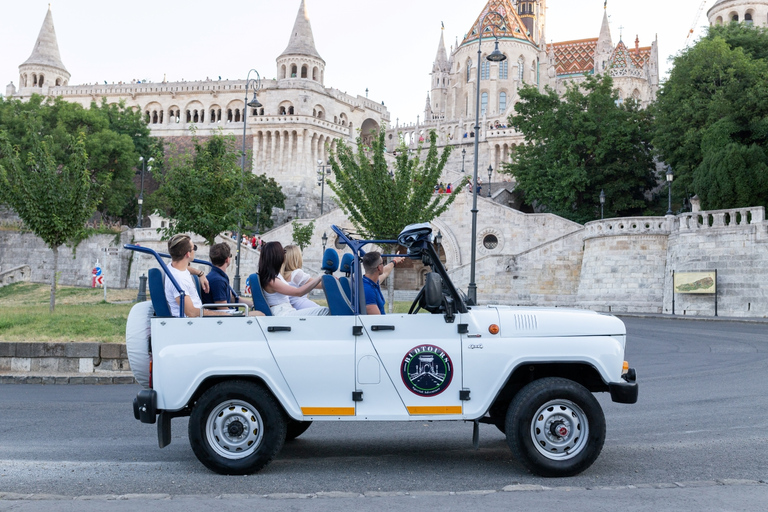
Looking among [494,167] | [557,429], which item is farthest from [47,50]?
[557,429]

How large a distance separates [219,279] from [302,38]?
72.4 metres

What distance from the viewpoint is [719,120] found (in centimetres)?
3331

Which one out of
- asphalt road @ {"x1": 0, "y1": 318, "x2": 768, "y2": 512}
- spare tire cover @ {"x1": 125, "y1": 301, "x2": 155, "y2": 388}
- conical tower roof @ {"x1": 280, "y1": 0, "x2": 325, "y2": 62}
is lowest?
asphalt road @ {"x1": 0, "y1": 318, "x2": 768, "y2": 512}

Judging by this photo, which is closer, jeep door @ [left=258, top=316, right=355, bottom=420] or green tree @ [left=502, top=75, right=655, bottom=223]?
jeep door @ [left=258, top=316, right=355, bottom=420]

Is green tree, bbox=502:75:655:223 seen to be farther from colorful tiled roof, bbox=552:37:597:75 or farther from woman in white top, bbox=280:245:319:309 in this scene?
colorful tiled roof, bbox=552:37:597:75

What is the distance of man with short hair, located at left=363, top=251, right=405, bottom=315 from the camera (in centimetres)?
629

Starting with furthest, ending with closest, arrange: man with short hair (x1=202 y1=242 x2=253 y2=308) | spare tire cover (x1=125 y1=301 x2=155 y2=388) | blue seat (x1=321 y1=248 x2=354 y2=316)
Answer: man with short hair (x1=202 y1=242 x2=253 y2=308)
spare tire cover (x1=125 y1=301 x2=155 y2=388)
blue seat (x1=321 y1=248 x2=354 y2=316)

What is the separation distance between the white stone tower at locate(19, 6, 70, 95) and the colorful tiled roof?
2405 inches

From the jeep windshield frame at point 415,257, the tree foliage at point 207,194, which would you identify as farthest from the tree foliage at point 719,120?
the jeep windshield frame at point 415,257

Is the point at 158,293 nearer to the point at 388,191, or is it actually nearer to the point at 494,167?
the point at 388,191

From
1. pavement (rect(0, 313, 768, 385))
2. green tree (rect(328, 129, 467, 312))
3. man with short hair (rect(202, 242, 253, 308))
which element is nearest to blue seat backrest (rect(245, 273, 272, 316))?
man with short hair (rect(202, 242, 253, 308))

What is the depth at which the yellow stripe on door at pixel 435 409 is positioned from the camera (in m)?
5.88

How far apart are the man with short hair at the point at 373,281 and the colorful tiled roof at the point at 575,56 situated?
90.1m

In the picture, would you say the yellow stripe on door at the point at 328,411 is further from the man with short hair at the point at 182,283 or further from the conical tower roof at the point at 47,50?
the conical tower roof at the point at 47,50
